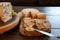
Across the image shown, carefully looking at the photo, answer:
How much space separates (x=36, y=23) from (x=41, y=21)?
0.16 ft

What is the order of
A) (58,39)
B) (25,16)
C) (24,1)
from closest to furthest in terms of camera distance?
(58,39), (25,16), (24,1)

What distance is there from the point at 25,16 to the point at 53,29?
0.26 m

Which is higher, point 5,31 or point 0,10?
point 0,10

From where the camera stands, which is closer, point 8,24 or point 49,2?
point 8,24

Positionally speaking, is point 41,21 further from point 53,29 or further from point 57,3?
point 57,3

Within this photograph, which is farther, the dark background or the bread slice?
the dark background

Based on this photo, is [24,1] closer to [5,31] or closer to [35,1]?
[35,1]

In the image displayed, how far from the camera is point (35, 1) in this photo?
2857mm

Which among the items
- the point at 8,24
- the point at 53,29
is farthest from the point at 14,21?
the point at 53,29

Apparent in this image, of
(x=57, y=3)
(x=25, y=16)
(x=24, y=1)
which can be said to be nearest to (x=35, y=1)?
(x=24, y=1)

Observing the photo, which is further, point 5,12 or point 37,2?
point 37,2

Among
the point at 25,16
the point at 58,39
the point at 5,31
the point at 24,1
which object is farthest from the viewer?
the point at 24,1

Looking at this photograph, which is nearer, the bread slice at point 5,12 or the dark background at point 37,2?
the bread slice at point 5,12

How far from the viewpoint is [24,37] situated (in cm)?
101
